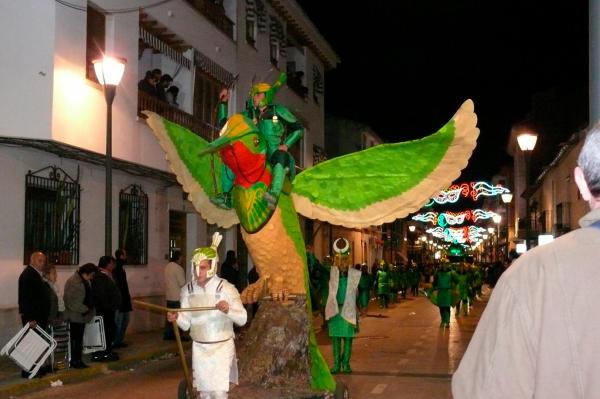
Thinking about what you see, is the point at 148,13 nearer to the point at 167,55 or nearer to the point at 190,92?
the point at 167,55

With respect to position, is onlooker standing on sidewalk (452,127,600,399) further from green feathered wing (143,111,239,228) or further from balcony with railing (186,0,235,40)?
balcony with railing (186,0,235,40)

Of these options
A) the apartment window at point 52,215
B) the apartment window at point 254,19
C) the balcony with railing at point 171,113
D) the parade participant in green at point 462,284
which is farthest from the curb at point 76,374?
the apartment window at point 254,19

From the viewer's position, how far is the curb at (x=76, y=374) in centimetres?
1138

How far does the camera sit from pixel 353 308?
12.7m

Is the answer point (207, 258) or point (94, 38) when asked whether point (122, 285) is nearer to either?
point (94, 38)

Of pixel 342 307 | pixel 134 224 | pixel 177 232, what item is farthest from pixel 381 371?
pixel 177 232

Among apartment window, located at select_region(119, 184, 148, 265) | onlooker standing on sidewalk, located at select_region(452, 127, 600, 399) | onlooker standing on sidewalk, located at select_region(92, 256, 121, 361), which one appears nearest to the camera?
onlooker standing on sidewalk, located at select_region(452, 127, 600, 399)

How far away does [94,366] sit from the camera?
532 inches

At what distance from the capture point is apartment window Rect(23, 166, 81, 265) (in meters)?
15.5

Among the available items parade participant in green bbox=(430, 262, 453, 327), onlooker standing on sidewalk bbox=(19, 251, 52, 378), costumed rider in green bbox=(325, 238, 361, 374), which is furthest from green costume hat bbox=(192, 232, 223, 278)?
parade participant in green bbox=(430, 262, 453, 327)

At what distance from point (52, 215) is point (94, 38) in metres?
3.81

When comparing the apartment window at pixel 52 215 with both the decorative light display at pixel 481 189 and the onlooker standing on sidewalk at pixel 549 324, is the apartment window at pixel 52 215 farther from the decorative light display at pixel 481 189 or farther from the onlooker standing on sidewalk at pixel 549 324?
the decorative light display at pixel 481 189

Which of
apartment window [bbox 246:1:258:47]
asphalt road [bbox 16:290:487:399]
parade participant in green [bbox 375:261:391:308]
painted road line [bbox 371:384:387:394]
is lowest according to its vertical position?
asphalt road [bbox 16:290:487:399]

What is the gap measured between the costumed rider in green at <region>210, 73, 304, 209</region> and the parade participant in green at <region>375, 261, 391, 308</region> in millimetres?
23957
